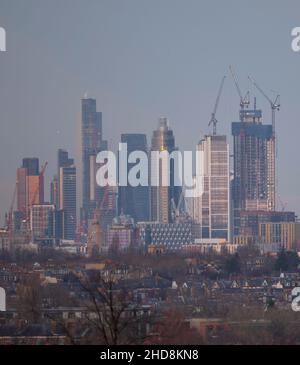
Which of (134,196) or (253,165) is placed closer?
(134,196)

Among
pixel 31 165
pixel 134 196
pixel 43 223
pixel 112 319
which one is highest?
pixel 31 165

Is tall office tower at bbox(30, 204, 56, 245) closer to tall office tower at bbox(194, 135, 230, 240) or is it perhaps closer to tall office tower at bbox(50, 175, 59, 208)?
tall office tower at bbox(50, 175, 59, 208)

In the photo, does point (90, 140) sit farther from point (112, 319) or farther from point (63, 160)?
point (112, 319)

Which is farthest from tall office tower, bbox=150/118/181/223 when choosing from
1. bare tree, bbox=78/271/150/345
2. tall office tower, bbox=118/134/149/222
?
bare tree, bbox=78/271/150/345

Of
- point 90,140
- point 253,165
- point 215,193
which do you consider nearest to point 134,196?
point 90,140

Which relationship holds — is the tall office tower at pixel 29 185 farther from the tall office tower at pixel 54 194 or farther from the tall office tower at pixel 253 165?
the tall office tower at pixel 253 165

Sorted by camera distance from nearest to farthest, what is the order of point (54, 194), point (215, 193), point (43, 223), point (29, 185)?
point (29, 185) < point (54, 194) < point (43, 223) < point (215, 193)
